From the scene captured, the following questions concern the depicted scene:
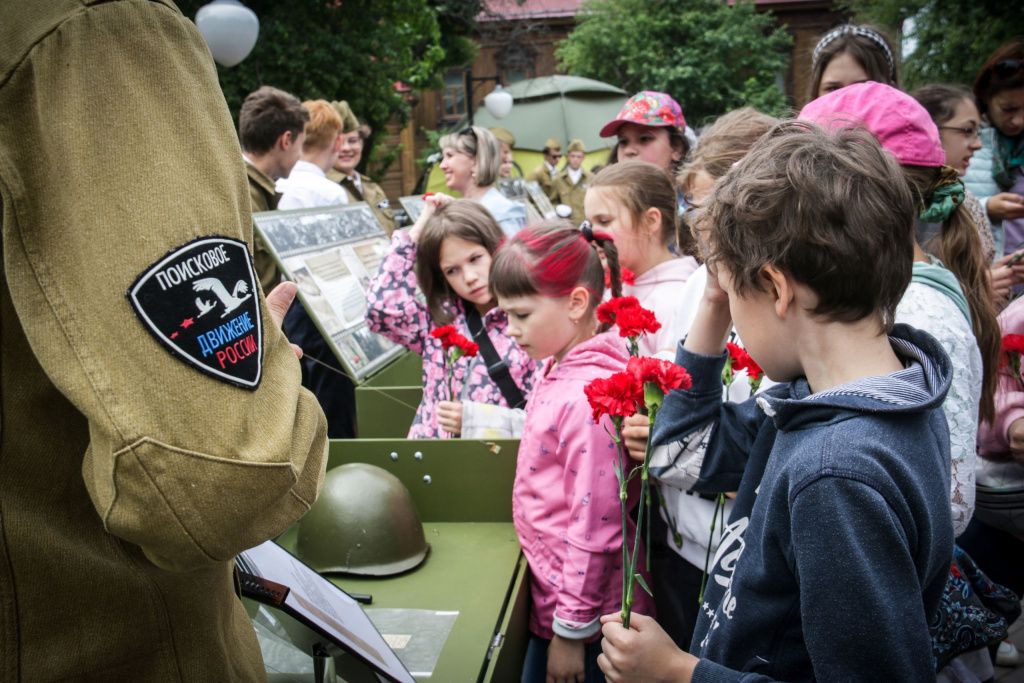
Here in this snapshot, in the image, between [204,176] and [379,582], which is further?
[379,582]

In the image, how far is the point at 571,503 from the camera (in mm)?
2146

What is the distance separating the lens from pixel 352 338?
3.99m

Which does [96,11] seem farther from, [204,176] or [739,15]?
[739,15]

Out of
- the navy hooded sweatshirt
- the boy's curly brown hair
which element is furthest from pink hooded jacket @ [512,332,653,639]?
the boy's curly brown hair

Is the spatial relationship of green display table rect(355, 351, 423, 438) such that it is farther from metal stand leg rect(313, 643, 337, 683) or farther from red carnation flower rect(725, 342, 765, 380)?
metal stand leg rect(313, 643, 337, 683)

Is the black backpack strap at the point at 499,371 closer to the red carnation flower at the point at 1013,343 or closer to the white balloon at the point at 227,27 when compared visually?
the red carnation flower at the point at 1013,343

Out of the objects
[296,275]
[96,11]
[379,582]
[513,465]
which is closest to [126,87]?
[96,11]

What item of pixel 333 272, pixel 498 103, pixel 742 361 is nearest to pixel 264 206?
pixel 333 272

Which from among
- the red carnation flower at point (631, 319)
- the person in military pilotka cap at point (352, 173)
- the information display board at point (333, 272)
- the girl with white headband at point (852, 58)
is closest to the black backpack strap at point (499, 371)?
the information display board at point (333, 272)

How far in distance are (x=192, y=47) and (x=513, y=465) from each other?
174 cm

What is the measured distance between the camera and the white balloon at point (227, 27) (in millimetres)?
7594

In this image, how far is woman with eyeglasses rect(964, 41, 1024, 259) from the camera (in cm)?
359

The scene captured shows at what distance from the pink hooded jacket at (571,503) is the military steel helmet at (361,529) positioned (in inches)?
Result: 12.9

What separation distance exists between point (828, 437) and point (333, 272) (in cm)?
333
